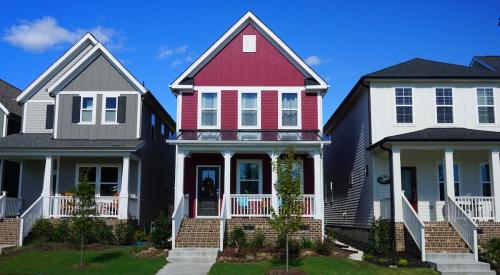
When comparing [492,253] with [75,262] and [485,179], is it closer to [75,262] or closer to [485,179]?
[485,179]

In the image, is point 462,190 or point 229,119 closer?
point 462,190

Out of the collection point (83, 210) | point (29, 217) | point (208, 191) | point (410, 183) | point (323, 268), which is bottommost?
point (323, 268)

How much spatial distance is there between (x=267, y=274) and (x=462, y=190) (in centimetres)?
1056

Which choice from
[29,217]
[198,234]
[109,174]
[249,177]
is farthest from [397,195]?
[29,217]

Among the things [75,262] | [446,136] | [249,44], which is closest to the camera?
[75,262]

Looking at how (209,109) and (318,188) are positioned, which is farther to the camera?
(209,109)

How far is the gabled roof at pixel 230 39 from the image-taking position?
75.5 feet

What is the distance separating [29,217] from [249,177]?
918 centimetres

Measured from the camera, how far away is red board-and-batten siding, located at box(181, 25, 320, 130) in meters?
23.1

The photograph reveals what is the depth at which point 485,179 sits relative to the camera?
21.6 m

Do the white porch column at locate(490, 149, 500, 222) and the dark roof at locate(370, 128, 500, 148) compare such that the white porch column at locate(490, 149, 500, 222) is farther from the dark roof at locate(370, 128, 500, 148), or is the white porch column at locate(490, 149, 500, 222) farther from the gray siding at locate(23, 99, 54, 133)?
the gray siding at locate(23, 99, 54, 133)

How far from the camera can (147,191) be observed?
2586 cm

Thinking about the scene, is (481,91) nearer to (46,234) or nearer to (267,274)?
(267,274)

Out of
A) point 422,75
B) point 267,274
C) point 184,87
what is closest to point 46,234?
point 184,87
